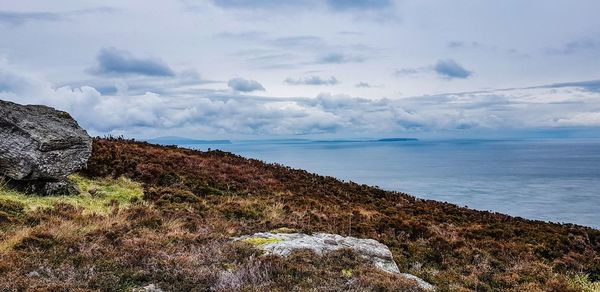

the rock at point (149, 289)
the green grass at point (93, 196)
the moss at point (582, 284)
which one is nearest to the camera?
the rock at point (149, 289)

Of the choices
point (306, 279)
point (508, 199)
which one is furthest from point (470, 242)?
point (508, 199)

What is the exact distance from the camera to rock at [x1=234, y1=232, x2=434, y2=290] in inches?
426

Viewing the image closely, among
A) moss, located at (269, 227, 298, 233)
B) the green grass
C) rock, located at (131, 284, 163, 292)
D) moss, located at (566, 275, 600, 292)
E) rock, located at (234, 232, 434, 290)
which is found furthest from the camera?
the green grass

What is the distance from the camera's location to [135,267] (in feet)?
30.8

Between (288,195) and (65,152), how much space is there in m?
10.0

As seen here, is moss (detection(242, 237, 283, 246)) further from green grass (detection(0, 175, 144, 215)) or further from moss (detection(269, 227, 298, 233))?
green grass (detection(0, 175, 144, 215))

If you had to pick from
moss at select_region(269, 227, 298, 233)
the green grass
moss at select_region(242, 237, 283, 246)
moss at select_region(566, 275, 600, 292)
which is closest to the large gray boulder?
the green grass

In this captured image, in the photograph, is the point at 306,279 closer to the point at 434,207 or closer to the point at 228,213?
the point at 228,213

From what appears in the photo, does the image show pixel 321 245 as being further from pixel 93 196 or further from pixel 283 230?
pixel 93 196

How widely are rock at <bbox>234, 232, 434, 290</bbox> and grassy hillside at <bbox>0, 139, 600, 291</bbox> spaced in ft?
1.64

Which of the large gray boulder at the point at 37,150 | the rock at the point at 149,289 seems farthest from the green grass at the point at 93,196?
the rock at the point at 149,289

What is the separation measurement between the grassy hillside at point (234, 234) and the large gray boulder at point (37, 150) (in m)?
0.93

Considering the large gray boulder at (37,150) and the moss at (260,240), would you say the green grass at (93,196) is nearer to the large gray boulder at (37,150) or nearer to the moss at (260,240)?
the large gray boulder at (37,150)

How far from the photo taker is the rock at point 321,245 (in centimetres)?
1083
